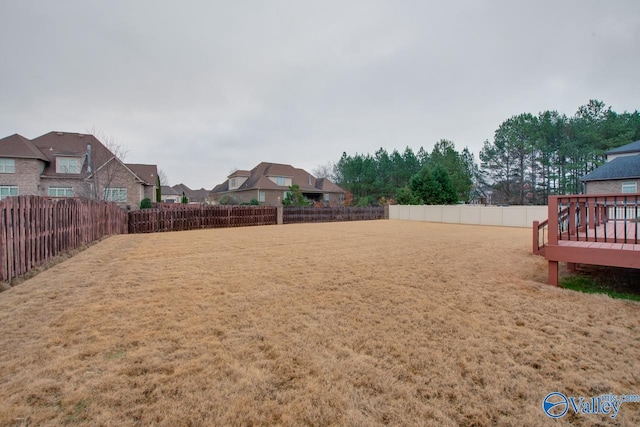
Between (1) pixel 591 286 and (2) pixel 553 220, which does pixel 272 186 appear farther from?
(1) pixel 591 286

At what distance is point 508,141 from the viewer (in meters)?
34.9

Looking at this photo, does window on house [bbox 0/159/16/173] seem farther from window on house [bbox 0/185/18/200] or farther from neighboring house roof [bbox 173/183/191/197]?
neighboring house roof [bbox 173/183/191/197]

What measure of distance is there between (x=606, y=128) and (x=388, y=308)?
39825 mm

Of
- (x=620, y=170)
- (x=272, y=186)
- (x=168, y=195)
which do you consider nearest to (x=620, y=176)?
(x=620, y=170)

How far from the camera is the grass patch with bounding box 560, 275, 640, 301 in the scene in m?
4.56

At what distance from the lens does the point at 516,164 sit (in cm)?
3575

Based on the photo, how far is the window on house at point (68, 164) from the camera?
79.6 feet

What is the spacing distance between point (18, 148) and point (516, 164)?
4915 centimetres

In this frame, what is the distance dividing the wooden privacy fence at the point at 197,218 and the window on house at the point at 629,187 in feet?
81.5

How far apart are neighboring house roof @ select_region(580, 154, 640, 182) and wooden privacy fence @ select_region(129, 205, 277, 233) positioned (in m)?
24.1

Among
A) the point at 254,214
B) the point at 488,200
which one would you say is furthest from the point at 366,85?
the point at 488,200

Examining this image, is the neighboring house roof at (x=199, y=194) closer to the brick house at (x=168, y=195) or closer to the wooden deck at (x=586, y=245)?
the brick house at (x=168, y=195)

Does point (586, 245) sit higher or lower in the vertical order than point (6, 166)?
lower

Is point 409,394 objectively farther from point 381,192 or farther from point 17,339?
point 381,192
